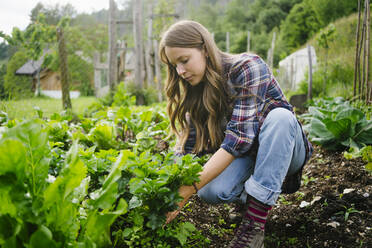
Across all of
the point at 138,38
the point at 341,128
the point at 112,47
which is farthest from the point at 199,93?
the point at 138,38

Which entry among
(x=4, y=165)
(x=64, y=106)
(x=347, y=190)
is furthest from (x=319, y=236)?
(x=64, y=106)

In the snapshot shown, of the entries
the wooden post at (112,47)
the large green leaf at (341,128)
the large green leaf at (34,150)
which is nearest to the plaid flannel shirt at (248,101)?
the large green leaf at (34,150)

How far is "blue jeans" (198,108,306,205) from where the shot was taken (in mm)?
1552

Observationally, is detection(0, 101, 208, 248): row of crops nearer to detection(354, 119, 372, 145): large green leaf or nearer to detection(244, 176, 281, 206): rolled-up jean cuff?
detection(244, 176, 281, 206): rolled-up jean cuff

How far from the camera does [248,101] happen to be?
166 cm

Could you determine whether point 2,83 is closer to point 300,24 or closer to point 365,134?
point 365,134

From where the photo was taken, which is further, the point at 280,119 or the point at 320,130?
the point at 320,130

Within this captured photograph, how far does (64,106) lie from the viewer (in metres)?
4.61

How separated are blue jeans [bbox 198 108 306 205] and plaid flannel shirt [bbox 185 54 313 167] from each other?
0.08 metres

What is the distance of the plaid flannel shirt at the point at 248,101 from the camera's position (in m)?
1.59

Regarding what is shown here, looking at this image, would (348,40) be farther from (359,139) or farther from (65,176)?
(65,176)

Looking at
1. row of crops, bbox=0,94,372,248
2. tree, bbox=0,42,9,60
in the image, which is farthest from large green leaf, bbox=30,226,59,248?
tree, bbox=0,42,9,60

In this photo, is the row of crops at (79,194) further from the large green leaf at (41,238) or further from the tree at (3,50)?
the tree at (3,50)

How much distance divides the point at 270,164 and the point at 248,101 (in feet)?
1.21
